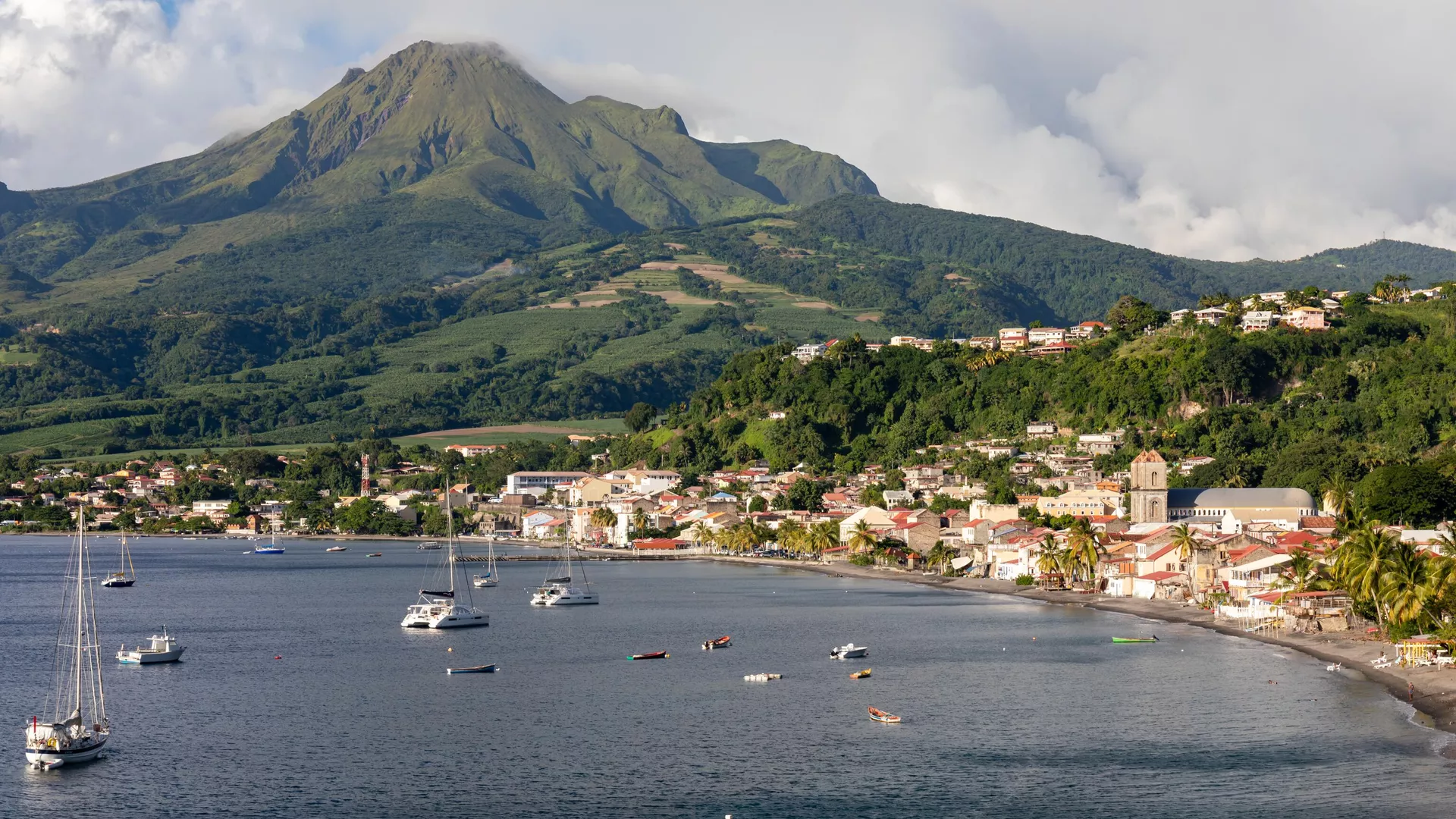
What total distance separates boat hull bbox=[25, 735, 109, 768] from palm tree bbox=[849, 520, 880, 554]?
91.9 meters

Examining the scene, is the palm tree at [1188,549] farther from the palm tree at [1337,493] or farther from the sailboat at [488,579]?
the sailboat at [488,579]

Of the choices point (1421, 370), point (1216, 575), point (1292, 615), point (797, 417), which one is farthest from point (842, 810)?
point (797, 417)

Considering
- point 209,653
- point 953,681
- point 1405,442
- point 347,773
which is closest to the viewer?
point 347,773

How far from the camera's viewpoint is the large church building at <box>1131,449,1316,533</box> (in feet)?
400

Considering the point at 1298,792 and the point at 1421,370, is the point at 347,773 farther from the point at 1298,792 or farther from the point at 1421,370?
the point at 1421,370

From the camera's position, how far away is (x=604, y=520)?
185500 millimetres

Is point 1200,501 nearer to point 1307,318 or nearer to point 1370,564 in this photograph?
point 1307,318

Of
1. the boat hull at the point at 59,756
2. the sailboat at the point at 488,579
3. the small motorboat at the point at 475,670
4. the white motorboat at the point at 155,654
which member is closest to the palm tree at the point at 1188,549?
the small motorboat at the point at 475,670

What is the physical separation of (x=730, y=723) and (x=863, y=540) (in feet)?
272

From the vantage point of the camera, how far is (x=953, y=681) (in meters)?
65.6

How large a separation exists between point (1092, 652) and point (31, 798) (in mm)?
45186

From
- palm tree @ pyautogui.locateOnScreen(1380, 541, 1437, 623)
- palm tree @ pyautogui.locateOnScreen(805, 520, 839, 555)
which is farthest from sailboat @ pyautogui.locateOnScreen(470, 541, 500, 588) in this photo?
palm tree @ pyautogui.locateOnScreen(1380, 541, 1437, 623)

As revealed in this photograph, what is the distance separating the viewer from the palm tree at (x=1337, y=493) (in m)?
123

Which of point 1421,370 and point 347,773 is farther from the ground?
point 1421,370
